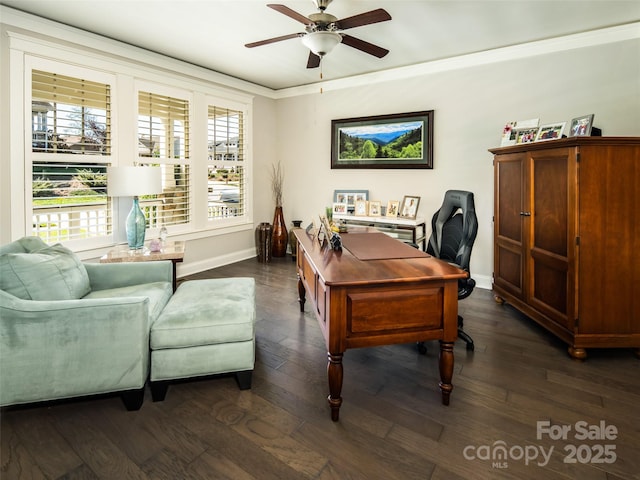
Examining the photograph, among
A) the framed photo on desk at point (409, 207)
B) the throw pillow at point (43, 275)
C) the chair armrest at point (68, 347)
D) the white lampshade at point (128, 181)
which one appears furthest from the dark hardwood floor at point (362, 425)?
the framed photo on desk at point (409, 207)

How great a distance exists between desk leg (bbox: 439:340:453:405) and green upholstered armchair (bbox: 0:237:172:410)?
162cm

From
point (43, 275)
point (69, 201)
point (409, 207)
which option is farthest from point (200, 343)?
point (409, 207)

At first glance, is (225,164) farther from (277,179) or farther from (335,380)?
(335,380)

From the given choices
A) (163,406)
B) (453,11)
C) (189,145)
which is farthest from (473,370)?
(189,145)

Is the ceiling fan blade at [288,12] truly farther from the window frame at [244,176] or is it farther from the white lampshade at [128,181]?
the window frame at [244,176]

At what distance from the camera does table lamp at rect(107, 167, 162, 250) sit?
326cm

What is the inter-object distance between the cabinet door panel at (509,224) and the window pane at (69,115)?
13.2ft

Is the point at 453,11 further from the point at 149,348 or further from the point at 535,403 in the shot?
the point at 149,348

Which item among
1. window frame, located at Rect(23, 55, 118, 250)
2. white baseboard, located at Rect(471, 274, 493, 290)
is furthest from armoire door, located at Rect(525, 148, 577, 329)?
window frame, located at Rect(23, 55, 118, 250)

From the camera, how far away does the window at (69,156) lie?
3.42 meters

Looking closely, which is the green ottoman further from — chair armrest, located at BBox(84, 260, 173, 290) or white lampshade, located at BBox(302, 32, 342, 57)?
white lampshade, located at BBox(302, 32, 342, 57)

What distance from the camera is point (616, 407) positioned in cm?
206

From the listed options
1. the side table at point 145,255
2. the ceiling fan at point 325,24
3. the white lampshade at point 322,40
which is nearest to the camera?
the ceiling fan at point 325,24

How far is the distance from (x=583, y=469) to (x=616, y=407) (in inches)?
26.1
